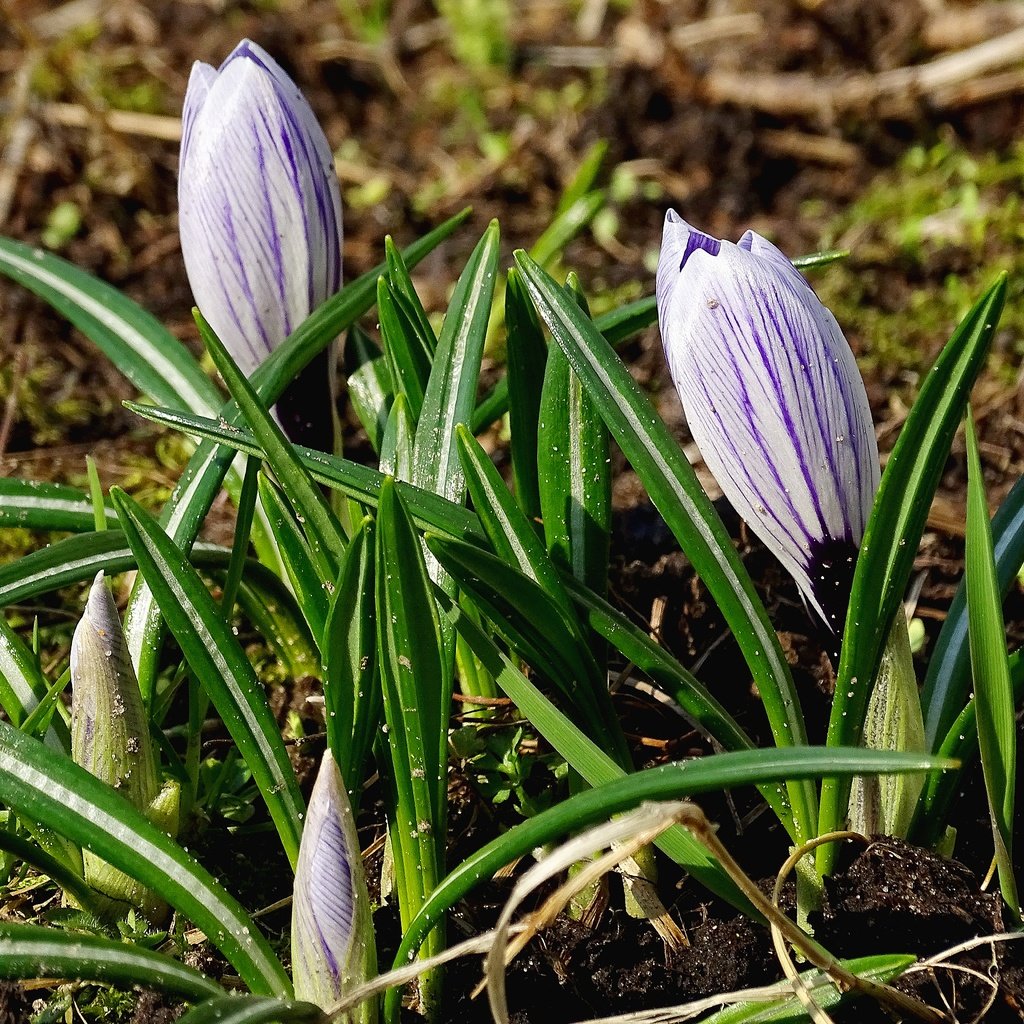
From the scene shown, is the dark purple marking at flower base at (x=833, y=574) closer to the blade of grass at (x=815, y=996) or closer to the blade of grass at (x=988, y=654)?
the blade of grass at (x=988, y=654)

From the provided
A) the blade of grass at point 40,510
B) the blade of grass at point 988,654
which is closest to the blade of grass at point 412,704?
the blade of grass at point 988,654

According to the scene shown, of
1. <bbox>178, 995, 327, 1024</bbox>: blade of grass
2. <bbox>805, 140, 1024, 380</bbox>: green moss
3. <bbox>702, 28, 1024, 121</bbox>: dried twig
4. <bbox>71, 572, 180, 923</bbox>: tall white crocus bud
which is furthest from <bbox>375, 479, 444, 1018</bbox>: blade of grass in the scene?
<bbox>702, 28, 1024, 121</bbox>: dried twig

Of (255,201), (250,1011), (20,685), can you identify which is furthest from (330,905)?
(255,201)

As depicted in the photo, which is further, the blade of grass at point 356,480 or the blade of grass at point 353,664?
the blade of grass at point 356,480

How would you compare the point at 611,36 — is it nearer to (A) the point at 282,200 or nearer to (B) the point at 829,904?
(A) the point at 282,200

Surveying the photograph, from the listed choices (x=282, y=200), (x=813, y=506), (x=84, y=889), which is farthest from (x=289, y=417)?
(x=813, y=506)
